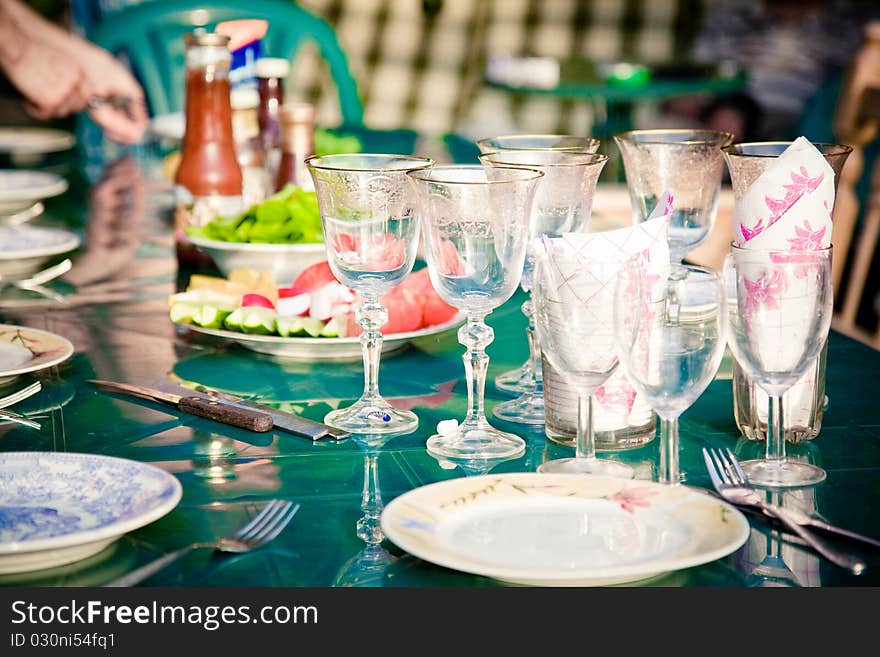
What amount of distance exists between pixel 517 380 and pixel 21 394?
43 cm

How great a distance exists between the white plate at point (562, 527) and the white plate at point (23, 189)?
1.28 m

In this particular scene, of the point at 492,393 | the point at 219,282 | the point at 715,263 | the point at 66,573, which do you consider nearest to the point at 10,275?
the point at 219,282

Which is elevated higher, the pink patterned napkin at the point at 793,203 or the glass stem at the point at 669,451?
the pink patterned napkin at the point at 793,203

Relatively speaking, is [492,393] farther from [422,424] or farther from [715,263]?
[715,263]

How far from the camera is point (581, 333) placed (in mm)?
834

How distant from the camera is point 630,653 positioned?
66 cm

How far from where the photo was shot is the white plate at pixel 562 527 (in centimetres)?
68

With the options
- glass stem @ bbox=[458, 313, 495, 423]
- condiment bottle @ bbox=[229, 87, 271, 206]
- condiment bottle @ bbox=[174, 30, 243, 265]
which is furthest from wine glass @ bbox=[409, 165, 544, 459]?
condiment bottle @ bbox=[229, 87, 271, 206]

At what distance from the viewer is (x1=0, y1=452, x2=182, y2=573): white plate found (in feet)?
2.30

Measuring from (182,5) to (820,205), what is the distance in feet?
6.84

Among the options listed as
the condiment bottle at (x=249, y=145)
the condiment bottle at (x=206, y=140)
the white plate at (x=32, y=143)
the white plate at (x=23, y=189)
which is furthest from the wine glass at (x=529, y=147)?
the white plate at (x=32, y=143)

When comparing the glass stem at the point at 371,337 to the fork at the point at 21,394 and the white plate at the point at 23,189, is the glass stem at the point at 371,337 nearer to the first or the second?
the fork at the point at 21,394

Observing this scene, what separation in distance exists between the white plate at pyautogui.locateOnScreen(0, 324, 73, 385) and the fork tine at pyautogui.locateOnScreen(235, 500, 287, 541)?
350 mm

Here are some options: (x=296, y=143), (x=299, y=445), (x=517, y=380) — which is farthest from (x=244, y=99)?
(x=299, y=445)
